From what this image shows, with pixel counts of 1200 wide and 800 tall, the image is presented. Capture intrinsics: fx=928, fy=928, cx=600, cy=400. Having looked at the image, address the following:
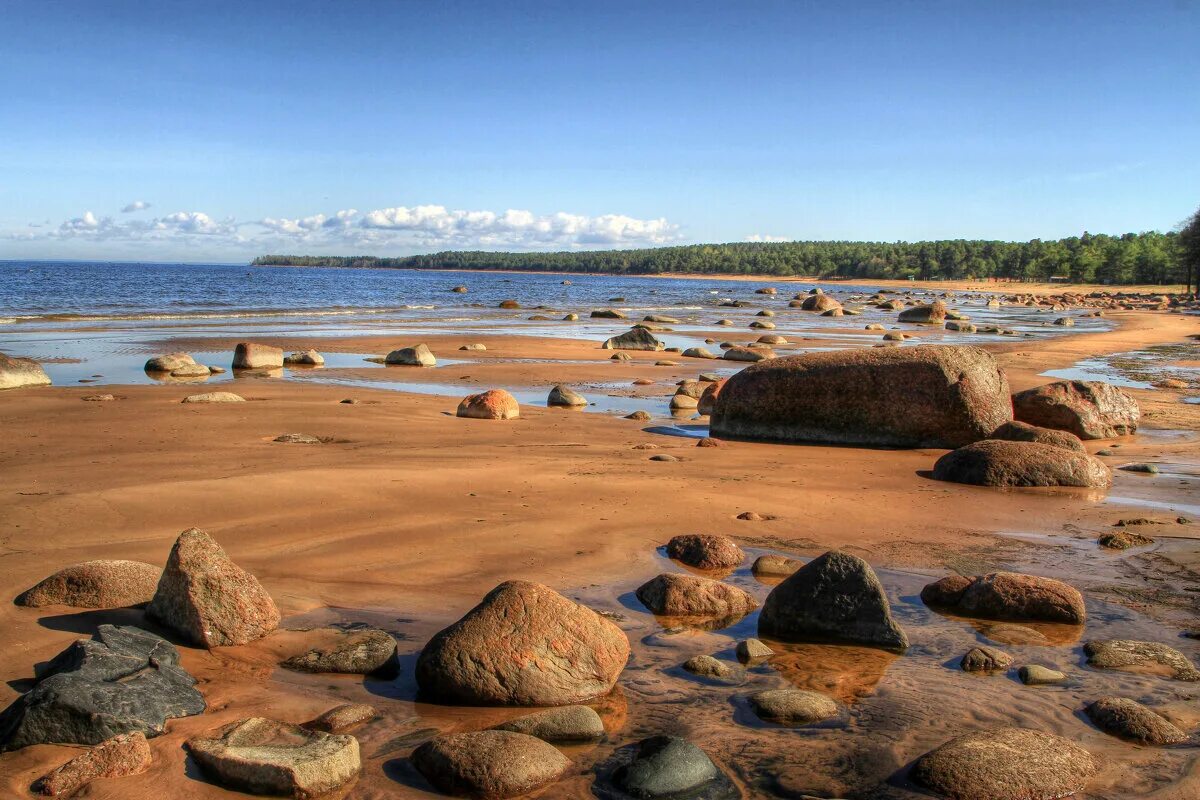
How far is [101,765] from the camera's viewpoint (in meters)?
3.33

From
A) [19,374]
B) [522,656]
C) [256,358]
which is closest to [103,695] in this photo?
[522,656]

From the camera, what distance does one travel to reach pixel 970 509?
775 centimetres

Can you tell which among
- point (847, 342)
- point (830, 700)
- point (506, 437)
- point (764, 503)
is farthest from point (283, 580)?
point (847, 342)

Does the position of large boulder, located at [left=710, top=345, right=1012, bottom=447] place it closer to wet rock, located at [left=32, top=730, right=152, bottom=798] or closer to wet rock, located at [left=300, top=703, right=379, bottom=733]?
wet rock, located at [left=300, top=703, right=379, bottom=733]

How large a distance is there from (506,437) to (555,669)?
6.76 meters

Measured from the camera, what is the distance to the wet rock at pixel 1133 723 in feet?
12.6

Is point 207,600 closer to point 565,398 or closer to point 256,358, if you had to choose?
point 565,398

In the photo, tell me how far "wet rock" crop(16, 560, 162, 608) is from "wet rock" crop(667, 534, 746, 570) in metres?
3.25

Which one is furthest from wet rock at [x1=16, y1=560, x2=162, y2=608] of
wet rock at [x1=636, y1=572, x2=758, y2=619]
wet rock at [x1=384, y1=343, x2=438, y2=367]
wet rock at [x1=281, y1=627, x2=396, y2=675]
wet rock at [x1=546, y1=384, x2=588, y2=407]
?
wet rock at [x1=384, y1=343, x2=438, y2=367]

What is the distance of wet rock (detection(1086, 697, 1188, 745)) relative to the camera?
3852 millimetres

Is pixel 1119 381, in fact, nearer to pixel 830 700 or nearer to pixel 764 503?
pixel 764 503

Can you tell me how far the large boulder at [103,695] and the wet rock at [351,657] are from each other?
540 mm

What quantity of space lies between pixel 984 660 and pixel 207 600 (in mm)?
3866

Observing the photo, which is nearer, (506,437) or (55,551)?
(55,551)
